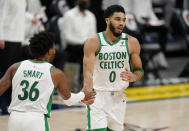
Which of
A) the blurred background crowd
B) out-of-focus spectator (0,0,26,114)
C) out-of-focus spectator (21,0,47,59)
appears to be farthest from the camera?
out-of-focus spectator (21,0,47,59)

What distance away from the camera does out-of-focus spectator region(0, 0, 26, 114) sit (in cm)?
626

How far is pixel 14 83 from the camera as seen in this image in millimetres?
3746

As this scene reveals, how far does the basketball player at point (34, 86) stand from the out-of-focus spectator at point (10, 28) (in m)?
2.49

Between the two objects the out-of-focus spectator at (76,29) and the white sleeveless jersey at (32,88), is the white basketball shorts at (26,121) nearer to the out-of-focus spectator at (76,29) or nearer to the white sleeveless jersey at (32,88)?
the white sleeveless jersey at (32,88)

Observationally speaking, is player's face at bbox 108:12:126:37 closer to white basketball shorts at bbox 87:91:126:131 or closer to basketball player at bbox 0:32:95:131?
white basketball shorts at bbox 87:91:126:131

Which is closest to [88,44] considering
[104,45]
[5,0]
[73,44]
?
[104,45]

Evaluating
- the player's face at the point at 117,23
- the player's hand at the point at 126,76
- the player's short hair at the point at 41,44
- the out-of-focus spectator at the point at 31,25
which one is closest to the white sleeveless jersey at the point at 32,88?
the player's short hair at the point at 41,44

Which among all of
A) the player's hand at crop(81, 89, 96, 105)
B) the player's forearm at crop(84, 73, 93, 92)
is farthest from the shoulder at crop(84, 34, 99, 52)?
the player's hand at crop(81, 89, 96, 105)

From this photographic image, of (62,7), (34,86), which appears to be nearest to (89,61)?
(34,86)

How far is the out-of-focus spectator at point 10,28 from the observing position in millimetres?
6262

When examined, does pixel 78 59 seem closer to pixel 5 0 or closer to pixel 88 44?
pixel 5 0

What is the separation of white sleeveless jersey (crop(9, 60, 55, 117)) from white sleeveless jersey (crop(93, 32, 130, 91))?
1.00m

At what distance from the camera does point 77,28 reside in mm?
8461

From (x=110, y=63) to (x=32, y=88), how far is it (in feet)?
3.96
